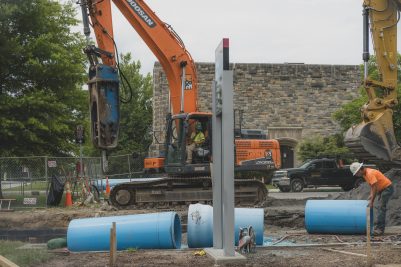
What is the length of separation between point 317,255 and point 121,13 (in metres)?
10.9

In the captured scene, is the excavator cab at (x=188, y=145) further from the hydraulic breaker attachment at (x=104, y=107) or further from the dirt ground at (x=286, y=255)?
the hydraulic breaker attachment at (x=104, y=107)

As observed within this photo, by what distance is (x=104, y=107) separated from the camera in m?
13.8

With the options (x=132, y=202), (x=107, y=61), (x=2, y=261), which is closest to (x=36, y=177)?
(x=132, y=202)

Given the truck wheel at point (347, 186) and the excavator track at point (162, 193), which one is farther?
the truck wheel at point (347, 186)

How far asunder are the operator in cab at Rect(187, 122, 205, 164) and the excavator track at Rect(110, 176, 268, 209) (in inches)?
41.5

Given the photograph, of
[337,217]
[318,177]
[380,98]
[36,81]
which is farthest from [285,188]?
[337,217]

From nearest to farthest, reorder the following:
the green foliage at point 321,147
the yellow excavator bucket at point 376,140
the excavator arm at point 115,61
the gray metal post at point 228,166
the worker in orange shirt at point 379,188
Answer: the gray metal post at point 228,166, the worker in orange shirt at point 379,188, the excavator arm at point 115,61, the yellow excavator bucket at point 376,140, the green foliage at point 321,147

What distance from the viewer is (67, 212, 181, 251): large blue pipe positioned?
11.9m

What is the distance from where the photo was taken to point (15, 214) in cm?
2097

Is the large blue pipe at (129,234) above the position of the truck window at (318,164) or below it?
below

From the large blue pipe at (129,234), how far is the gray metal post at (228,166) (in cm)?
195

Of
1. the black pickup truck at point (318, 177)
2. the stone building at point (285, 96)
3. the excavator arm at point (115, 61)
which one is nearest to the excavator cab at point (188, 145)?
the excavator arm at point (115, 61)

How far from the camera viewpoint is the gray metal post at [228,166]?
33.4 feet

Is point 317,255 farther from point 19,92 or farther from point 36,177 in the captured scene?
point 19,92
